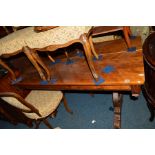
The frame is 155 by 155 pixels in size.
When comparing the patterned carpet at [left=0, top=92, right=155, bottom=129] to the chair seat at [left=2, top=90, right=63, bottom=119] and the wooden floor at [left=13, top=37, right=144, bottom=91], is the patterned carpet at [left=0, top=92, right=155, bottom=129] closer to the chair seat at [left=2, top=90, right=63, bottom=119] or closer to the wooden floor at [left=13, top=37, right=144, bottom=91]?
the chair seat at [left=2, top=90, right=63, bottom=119]

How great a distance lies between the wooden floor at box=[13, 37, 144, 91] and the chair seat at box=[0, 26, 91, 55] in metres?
0.51

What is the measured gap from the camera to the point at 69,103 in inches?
124

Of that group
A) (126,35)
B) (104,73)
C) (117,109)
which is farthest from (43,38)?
(117,109)

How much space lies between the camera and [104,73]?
1914 mm

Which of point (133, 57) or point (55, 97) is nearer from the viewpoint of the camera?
point (133, 57)

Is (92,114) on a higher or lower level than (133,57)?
lower

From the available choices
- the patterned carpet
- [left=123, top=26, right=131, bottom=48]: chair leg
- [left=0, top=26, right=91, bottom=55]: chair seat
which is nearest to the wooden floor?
[left=123, top=26, right=131, bottom=48]: chair leg

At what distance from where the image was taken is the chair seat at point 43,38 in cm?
156

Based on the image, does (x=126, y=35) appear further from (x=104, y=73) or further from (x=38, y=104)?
(x=38, y=104)

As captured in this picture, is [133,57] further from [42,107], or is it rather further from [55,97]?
→ [42,107]

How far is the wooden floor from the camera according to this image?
70.2 inches
